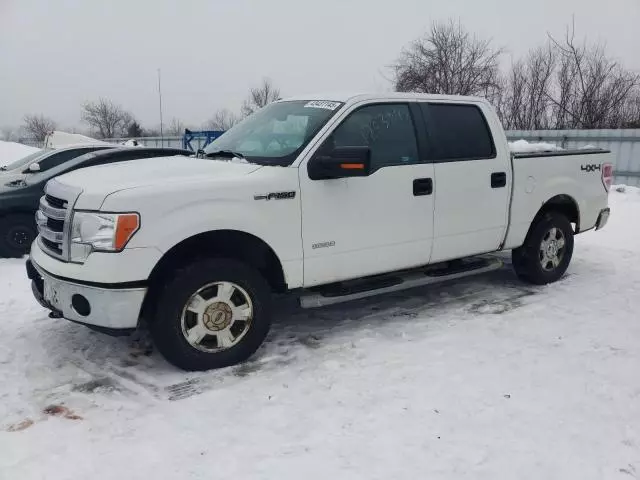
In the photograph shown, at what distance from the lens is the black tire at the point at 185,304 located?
3.55m

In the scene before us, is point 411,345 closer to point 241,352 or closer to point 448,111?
point 241,352

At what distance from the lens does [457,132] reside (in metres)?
4.99

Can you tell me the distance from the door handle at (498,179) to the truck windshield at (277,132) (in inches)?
67.1

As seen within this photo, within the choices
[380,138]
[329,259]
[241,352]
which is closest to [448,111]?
[380,138]

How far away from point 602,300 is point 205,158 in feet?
13.1

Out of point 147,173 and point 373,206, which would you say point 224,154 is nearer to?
point 147,173

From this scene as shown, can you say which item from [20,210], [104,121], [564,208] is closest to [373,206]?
[564,208]

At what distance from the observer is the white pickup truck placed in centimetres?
345

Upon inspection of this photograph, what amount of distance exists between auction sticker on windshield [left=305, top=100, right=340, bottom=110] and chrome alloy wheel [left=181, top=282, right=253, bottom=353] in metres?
1.63

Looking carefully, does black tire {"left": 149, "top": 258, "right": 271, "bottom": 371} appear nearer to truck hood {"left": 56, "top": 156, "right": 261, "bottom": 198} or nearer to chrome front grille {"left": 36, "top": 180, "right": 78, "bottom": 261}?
truck hood {"left": 56, "top": 156, "right": 261, "bottom": 198}

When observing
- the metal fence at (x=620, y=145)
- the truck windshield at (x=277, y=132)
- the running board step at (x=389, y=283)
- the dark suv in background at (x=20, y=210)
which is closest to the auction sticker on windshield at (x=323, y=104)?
the truck windshield at (x=277, y=132)

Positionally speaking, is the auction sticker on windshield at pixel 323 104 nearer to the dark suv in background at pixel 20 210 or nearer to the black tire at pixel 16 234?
the dark suv in background at pixel 20 210

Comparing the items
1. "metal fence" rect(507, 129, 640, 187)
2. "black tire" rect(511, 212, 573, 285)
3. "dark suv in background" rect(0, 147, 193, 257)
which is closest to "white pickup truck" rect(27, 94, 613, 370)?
"black tire" rect(511, 212, 573, 285)

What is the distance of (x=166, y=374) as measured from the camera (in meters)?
3.77
